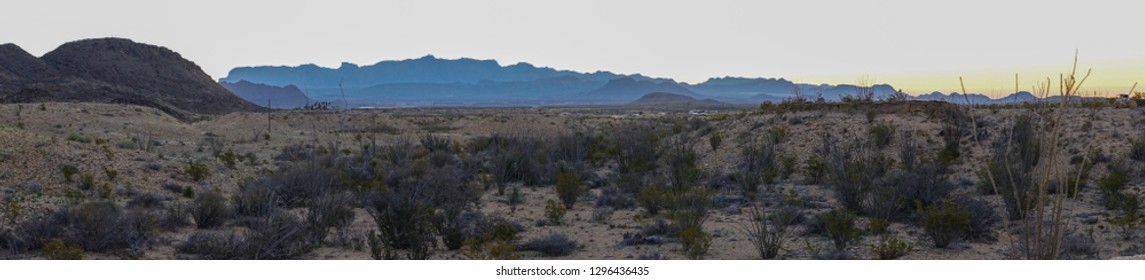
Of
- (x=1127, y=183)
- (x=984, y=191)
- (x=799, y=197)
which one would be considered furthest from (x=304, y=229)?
(x=1127, y=183)

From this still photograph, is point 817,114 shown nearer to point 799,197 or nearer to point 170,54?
point 799,197

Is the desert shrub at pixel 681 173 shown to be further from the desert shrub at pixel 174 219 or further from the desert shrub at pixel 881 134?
the desert shrub at pixel 174 219

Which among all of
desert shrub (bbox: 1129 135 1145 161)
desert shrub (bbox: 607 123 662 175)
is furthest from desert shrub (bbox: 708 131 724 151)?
desert shrub (bbox: 1129 135 1145 161)

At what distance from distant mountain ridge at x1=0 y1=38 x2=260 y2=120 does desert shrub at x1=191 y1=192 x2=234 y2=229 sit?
64.0 meters

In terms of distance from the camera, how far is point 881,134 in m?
19.9

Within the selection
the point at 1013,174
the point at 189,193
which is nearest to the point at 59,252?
the point at 189,193

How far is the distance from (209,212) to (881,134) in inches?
580

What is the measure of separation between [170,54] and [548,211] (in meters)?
101

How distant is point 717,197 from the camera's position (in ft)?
47.3

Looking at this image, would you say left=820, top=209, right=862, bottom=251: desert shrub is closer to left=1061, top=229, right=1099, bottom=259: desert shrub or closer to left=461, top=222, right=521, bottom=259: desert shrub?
left=1061, top=229, right=1099, bottom=259: desert shrub

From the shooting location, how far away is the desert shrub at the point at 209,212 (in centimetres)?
1112

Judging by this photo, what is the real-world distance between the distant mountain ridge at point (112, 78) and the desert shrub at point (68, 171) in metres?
60.0

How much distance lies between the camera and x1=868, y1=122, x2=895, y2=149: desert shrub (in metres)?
19.8

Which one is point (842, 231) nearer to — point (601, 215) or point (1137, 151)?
point (601, 215)
